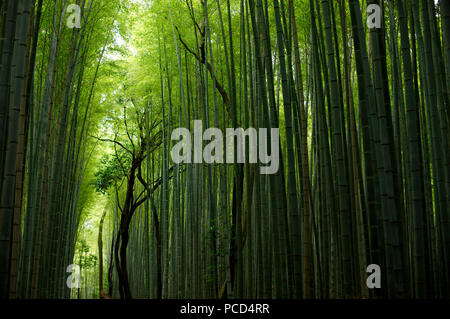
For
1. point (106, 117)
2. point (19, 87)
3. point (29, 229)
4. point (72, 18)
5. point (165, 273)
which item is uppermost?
point (106, 117)

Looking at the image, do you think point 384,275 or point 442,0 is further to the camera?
point 442,0

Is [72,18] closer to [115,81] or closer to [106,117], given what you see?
[115,81]

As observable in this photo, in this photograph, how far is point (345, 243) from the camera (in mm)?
1929

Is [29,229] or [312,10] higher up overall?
[312,10]

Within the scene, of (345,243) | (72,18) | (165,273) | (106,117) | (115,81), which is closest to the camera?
(345,243)

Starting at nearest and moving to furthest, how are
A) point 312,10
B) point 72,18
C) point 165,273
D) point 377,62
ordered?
point 377,62
point 312,10
point 72,18
point 165,273

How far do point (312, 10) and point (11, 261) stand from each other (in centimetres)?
230

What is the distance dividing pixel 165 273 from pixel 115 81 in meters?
3.48

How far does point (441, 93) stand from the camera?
2535 millimetres

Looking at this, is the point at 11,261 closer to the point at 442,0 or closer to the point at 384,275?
the point at 384,275

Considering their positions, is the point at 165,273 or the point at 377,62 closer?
the point at 377,62

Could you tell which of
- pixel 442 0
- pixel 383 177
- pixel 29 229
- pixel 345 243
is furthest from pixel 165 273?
pixel 442 0

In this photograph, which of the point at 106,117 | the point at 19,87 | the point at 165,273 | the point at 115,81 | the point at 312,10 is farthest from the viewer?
the point at 106,117
